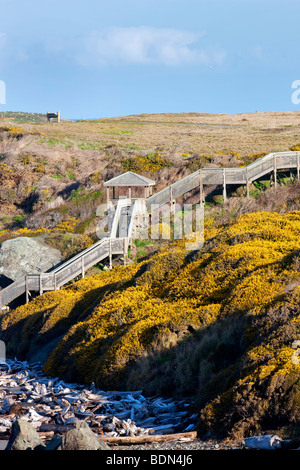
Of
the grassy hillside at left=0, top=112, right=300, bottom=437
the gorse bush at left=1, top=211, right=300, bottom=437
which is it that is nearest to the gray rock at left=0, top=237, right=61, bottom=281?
the grassy hillside at left=0, top=112, right=300, bottom=437

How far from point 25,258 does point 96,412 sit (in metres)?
18.6

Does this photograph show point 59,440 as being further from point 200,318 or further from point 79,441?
point 200,318

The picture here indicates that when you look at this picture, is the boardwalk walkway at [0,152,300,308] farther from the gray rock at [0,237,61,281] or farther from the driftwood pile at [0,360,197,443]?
the driftwood pile at [0,360,197,443]

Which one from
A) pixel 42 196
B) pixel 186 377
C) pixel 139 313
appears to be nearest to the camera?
pixel 186 377

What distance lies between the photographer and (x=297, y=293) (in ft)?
41.8

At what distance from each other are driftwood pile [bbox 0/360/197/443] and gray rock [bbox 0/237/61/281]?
14533mm

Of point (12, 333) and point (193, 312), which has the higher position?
point (193, 312)

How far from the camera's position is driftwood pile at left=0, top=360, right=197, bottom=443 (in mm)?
10820

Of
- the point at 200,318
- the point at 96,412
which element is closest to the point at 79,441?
the point at 96,412

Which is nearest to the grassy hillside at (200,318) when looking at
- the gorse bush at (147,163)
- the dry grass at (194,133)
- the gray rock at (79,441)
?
the gray rock at (79,441)

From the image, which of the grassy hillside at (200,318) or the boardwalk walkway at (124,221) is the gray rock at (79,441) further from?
the boardwalk walkway at (124,221)
